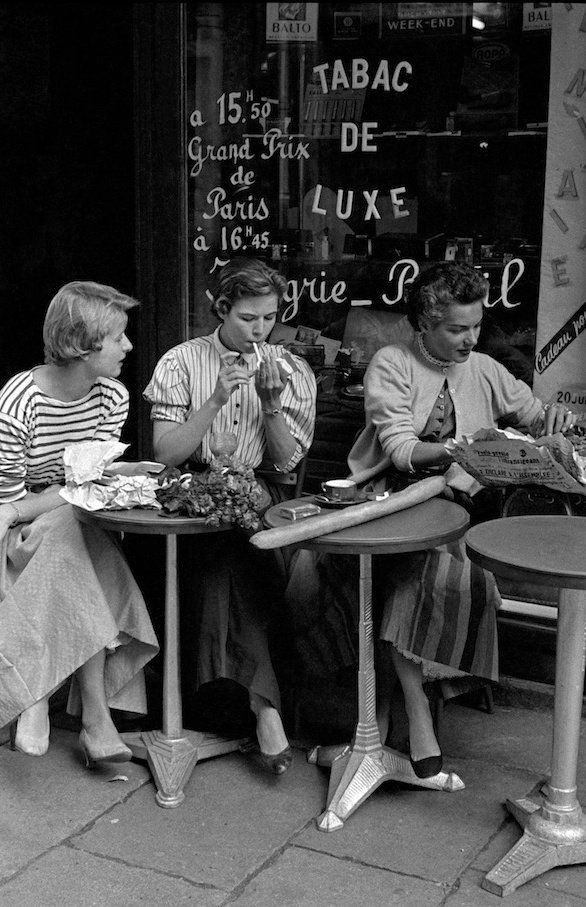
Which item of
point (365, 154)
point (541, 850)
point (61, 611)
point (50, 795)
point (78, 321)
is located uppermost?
point (365, 154)

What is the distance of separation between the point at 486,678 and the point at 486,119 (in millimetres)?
2010

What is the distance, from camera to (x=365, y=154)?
14.1 ft

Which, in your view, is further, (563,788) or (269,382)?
(269,382)

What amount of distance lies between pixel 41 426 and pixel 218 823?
1338 millimetres

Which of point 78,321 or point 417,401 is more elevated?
point 78,321

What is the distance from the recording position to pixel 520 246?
4.04 m

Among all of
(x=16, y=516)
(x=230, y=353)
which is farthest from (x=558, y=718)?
(x=16, y=516)

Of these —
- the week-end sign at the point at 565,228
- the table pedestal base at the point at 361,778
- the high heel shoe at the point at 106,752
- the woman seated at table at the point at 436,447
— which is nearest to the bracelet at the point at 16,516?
the high heel shoe at the point at 106,752

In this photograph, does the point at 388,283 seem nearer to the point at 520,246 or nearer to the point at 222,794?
the point at 520,246

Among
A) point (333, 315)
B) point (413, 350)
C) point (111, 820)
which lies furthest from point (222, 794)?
point (333, 315)

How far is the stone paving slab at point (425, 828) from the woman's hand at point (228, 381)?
4.13 feet

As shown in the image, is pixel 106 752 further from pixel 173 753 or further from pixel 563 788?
pixel 563 788

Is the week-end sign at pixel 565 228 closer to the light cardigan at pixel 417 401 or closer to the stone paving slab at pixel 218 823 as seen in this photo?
the light cardigan at pixel 417 401

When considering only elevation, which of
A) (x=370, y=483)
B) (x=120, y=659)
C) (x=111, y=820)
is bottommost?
(x=111, y=820)
